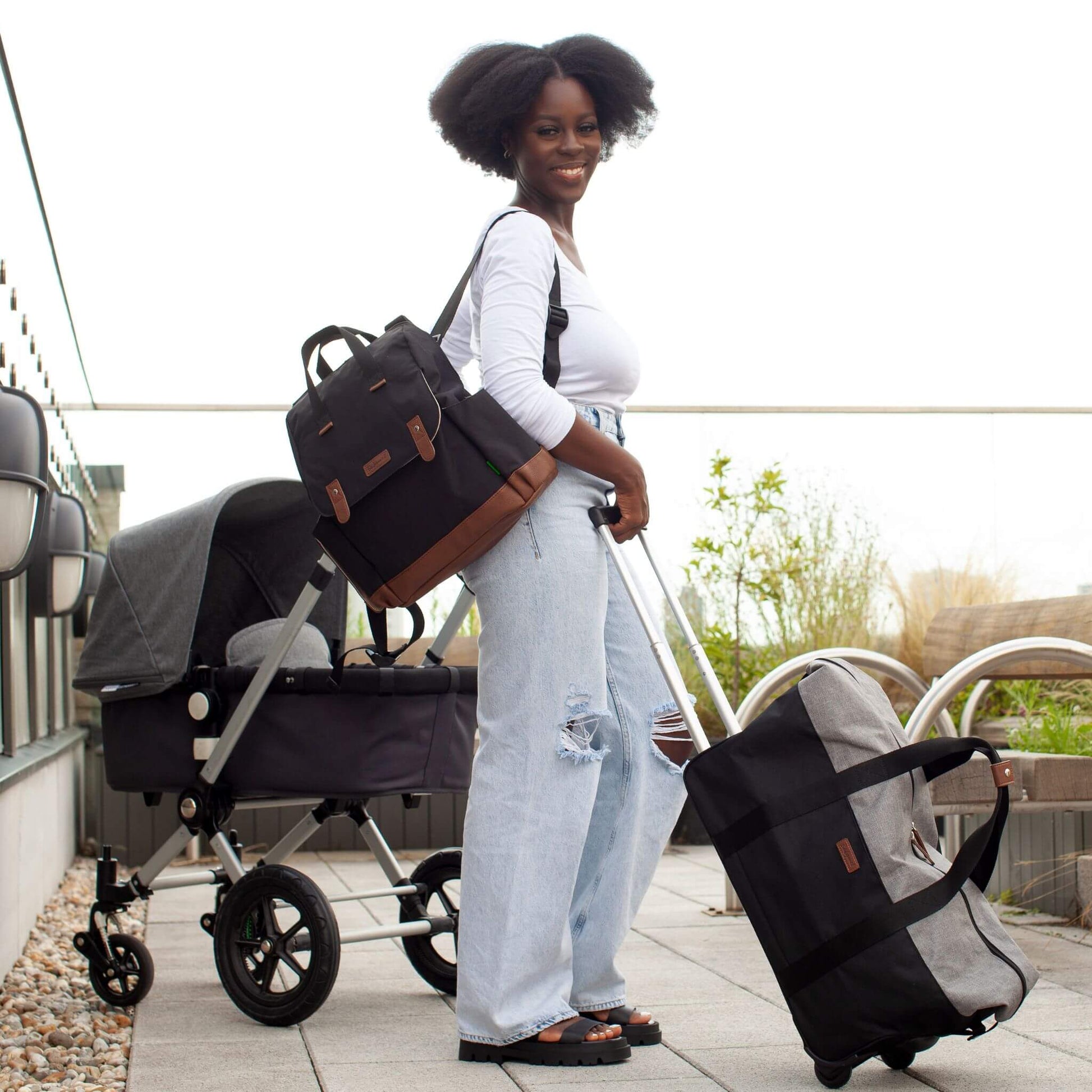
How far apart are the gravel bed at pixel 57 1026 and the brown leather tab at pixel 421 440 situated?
109 cm

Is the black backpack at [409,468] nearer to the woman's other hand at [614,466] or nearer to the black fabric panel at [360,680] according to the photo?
the woman's other hand at [614,466]

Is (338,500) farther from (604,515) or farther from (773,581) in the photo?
(773,581)

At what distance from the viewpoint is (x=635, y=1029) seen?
236 centimetres

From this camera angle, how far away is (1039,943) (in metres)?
3.29

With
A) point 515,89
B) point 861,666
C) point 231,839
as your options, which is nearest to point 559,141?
point 515,89

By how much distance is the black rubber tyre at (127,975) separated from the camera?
2764 millimetres

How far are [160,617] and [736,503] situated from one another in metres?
4.01

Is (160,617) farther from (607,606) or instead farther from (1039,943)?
(1039,943)

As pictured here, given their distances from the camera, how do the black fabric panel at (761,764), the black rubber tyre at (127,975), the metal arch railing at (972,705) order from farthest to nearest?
1. the metal arch railing at (972,705)
2. the black rubber tyre at (127,975)
3. the black fabric panel at (761,764)

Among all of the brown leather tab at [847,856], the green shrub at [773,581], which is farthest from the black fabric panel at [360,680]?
the green shrub at [773,581]

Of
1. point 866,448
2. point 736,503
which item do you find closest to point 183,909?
point 736,503

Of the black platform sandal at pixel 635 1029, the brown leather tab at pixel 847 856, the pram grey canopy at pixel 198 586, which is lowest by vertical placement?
the black platform sandal at pixel 635 1029

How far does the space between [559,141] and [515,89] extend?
117mm

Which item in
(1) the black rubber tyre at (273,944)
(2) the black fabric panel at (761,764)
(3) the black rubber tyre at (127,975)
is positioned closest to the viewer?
(2) the black fabric panel at (761,764)
